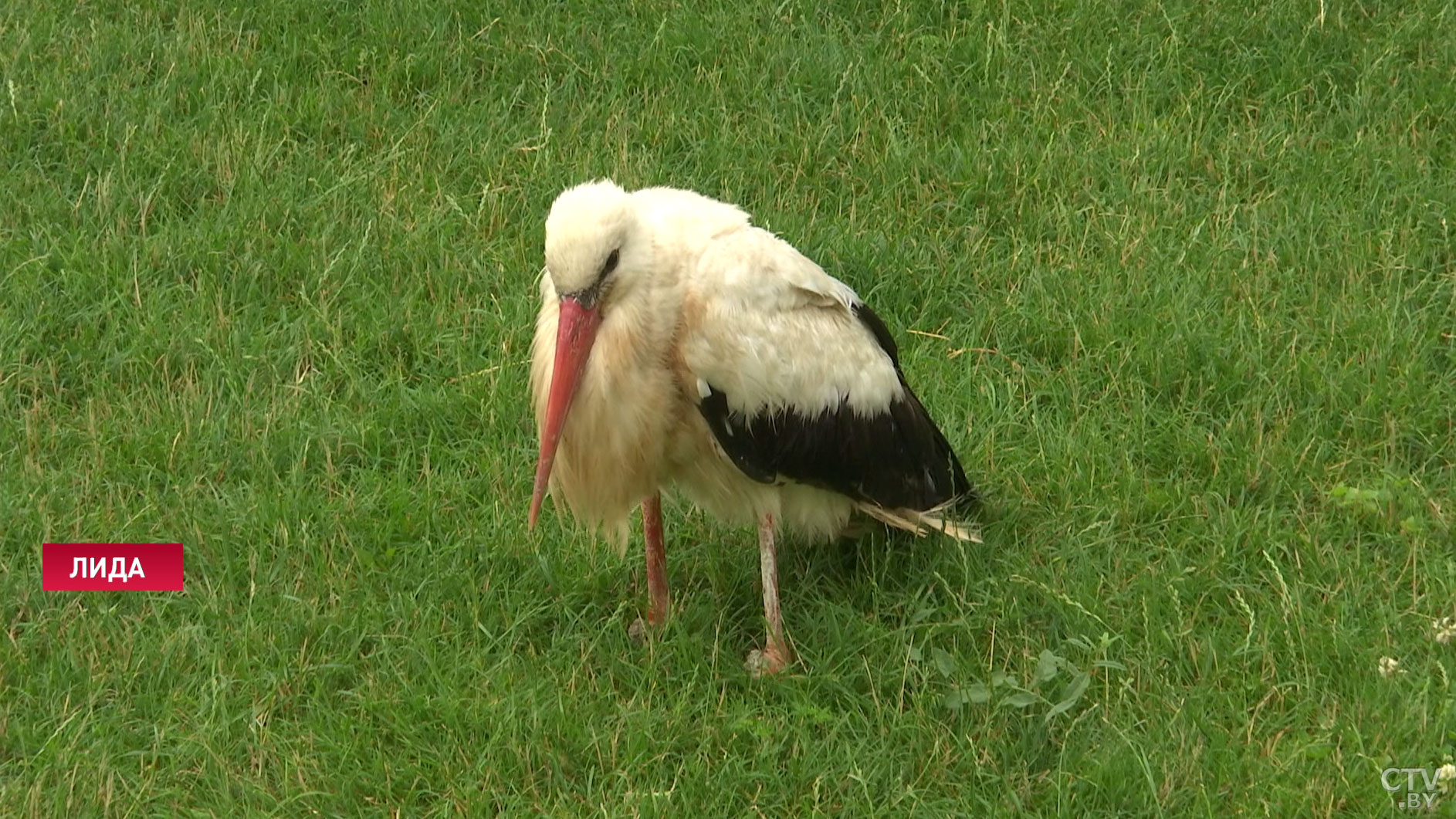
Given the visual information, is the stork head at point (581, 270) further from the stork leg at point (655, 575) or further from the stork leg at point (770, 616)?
the stork leg at point (770, 616)

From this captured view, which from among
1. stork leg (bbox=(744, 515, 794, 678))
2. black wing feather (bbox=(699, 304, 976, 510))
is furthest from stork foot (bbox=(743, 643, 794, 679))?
black wing feather (bbox=(699, 304, 976, 510))

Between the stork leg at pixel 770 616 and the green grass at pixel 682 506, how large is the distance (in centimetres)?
8

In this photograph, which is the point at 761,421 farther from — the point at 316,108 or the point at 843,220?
the point at 316,108

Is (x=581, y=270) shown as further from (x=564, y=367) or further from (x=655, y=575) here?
(x=655, y=575)

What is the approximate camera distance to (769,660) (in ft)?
15.1

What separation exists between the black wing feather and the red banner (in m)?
1.67

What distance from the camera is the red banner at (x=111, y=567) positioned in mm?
4609

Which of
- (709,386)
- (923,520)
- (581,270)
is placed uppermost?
(581,270)

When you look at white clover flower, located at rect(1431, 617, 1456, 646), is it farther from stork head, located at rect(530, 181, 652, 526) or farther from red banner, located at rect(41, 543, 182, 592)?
red banner, located at rect(41, 543, 182, 592)

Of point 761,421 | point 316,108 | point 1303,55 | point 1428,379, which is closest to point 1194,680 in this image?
point 761,421

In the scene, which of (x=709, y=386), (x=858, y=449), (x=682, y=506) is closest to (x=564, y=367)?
(x=709, y=386)

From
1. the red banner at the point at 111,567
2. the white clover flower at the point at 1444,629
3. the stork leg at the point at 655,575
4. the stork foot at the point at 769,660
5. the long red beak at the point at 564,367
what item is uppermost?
the long red beak at the point at 564,367

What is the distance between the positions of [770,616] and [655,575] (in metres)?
0.36

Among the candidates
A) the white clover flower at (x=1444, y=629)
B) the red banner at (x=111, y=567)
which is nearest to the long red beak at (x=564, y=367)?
the red banner at (x=111, y=567)
